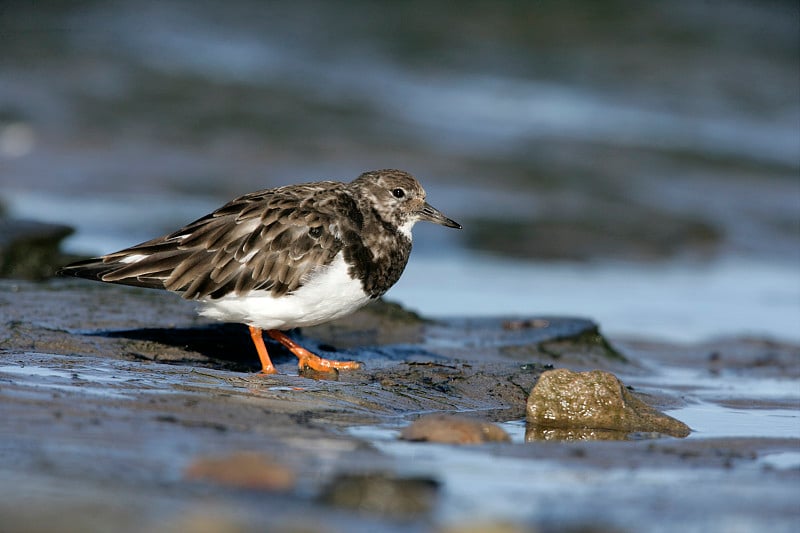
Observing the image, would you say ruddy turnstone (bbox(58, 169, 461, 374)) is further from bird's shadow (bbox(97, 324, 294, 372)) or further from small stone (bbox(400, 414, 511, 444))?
small stone (bbox(400, 414, 511, 444))

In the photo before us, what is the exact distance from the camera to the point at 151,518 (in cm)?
292

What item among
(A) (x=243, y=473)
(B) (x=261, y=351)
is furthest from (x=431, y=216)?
(A) (x=243, y=473)

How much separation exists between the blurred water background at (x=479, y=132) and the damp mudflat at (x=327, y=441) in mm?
2183

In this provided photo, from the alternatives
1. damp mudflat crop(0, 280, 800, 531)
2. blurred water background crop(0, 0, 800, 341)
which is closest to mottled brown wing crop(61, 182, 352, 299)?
damp mudflat crop(0, 280, 800, 531)

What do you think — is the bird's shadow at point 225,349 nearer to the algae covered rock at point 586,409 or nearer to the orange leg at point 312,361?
the orange leg at point 312,361

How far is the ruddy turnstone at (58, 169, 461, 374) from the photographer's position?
5242 mm

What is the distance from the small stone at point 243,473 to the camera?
3246 mm

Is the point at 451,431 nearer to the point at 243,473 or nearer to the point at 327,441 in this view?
the point at 327,441

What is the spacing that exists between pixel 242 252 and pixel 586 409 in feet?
6.08

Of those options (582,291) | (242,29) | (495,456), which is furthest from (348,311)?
(242,29)

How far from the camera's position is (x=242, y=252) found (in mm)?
5340

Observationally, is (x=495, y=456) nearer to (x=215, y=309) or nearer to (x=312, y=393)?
(x=312, y=393)

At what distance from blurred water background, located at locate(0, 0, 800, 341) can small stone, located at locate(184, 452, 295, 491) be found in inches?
173

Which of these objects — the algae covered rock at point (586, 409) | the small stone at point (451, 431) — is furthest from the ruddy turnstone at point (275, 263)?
the small stone at point (451, 431)
